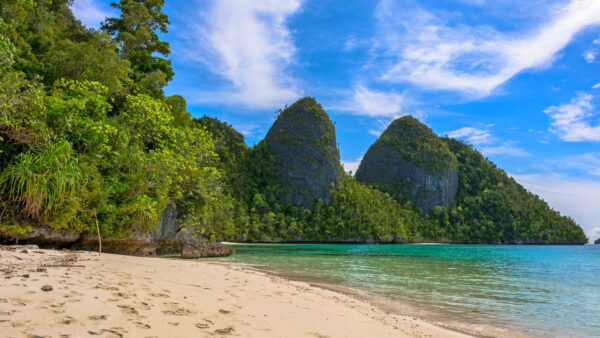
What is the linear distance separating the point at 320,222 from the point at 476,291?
204 feet

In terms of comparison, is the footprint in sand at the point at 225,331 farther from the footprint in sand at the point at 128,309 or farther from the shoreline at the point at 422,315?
the shoreline at the point at 422,315

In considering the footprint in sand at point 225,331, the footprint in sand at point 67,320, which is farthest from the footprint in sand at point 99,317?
the footprint in sand at point 225,331

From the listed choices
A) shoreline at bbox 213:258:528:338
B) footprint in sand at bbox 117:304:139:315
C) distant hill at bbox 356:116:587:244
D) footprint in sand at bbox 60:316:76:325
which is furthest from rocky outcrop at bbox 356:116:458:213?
footprint in sand at bbox 60:316:76:325

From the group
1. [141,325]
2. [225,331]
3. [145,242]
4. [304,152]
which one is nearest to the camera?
[141,325]

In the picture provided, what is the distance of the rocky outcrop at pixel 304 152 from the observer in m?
77.6

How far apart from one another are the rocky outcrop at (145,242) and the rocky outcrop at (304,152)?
57944 millimetres

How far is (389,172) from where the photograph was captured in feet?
351

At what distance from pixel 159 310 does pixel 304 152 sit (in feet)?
259

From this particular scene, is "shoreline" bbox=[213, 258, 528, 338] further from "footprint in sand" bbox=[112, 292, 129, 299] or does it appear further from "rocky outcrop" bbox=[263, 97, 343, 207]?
"rocky outcrop" bbox=[263, 97, 343, 207]

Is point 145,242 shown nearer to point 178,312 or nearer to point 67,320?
point 178,312

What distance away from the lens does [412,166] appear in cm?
10525

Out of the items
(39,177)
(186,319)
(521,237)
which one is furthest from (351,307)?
(521,237)

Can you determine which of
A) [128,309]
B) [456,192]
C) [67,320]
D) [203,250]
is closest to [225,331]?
[128,309]

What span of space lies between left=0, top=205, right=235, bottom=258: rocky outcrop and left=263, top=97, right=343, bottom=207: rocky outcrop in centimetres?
5794
